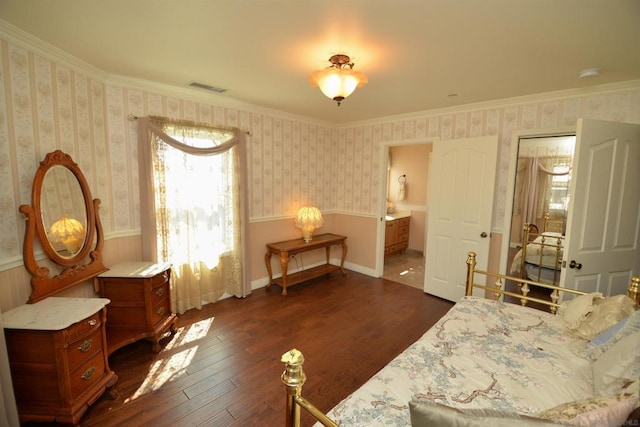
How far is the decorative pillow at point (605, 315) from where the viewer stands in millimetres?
1632

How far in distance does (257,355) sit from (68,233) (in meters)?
1.87

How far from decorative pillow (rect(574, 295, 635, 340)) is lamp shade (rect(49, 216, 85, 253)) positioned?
12.3 feet

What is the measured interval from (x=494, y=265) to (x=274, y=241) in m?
2.96

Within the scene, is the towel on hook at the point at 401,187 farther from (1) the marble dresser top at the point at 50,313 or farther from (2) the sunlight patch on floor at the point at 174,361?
(1) the marble dresser top at the point at 50,313

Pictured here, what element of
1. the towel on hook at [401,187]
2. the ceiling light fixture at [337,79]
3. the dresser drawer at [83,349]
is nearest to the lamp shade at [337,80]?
the ceiling light fixture at [337,79]

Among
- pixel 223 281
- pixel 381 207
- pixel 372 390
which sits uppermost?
pixel 381 207

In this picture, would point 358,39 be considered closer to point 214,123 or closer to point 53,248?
point 214,123

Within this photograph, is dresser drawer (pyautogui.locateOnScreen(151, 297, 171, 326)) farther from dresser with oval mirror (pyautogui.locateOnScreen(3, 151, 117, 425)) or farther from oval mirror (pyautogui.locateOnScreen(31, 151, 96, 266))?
oval mirror (pyautogui.locateOnScreen(31, 151, 96, 266))

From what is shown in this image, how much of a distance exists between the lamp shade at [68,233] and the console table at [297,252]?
7.00 ft

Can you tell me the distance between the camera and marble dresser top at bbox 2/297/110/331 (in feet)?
5.39

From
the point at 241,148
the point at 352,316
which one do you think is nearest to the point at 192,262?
the point at 241,148

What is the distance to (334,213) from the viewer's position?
16.9 ft

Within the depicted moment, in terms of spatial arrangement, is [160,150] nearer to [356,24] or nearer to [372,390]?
[356,24]

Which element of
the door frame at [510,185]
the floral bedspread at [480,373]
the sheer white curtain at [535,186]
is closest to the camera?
the floral bedspread at [480,373]
